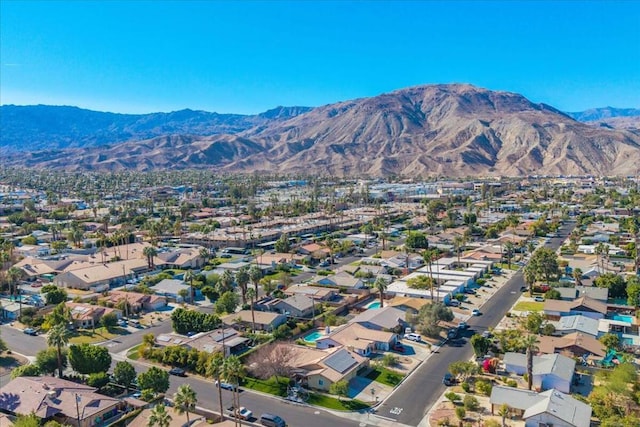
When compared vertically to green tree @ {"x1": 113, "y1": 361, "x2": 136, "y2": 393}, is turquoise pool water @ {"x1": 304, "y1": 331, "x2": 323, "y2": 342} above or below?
below

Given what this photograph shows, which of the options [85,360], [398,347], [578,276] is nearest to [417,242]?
[578,276]

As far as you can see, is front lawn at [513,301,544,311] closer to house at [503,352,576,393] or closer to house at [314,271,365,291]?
house at [503,352,576,393]

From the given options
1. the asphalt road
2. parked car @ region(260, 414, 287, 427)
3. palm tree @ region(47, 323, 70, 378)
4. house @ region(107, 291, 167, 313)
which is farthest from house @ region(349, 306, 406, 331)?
palm tree @ region(47, 323, 70, 378)

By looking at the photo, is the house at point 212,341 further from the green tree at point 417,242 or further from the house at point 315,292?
the green tree at point 417,242

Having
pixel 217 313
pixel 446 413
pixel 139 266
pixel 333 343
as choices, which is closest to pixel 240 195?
pixel 139 266

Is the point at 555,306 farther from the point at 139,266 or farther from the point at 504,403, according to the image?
the point at 139,266

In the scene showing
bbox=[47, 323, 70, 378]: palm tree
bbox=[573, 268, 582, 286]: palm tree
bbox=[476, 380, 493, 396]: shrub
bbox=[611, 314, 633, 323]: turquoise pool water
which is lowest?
bbox=[611, 314, 633, 323]: turquoise pool water

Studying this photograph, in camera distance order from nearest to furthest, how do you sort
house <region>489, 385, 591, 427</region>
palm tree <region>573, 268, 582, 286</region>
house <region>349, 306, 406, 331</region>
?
house <region>489, 385, 591, 427</region>
house <region>349, 306, 406, 331</region>
palm tree <region>573, 268, 582, 286</region>

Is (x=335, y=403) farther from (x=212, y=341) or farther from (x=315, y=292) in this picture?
(x=315, y=292)
